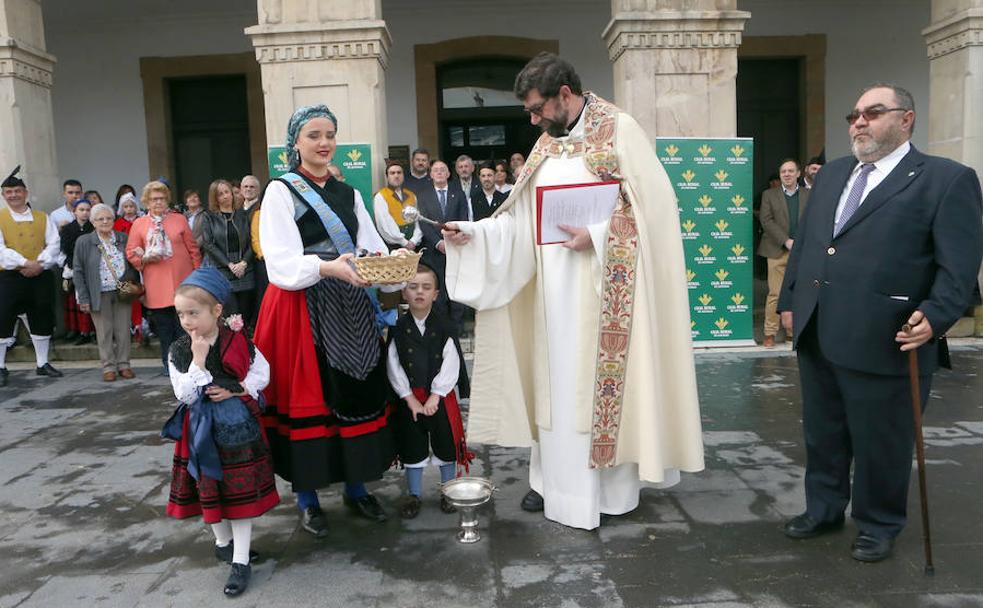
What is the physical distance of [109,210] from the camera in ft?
23.3

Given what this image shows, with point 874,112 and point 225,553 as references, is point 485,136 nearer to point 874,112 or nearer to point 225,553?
point 874,112

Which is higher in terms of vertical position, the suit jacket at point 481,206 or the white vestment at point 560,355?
the suit jacket at point 481,206

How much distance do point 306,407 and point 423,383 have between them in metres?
0.56

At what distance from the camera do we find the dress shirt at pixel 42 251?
695 cm

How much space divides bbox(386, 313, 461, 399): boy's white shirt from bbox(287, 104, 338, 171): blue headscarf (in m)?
0.86

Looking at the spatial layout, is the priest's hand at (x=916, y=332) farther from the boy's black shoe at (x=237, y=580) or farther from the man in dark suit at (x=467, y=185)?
the man in dark suit at (x=467, y=185)

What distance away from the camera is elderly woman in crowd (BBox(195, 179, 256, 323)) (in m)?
6.85

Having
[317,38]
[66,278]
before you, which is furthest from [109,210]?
[317,38]

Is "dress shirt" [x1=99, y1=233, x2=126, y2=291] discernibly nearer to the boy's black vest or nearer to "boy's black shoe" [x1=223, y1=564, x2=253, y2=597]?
the boy's black vest

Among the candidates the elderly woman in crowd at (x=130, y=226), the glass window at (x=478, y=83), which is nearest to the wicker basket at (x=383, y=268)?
the elderly woman in crowd at (x=130, y=226)

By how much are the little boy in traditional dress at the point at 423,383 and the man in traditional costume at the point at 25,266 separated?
5096 millimetres

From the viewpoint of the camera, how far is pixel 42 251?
24.1 ft

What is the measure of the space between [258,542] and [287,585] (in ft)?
1.50

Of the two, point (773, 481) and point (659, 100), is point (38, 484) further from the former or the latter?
point (659, 100)
